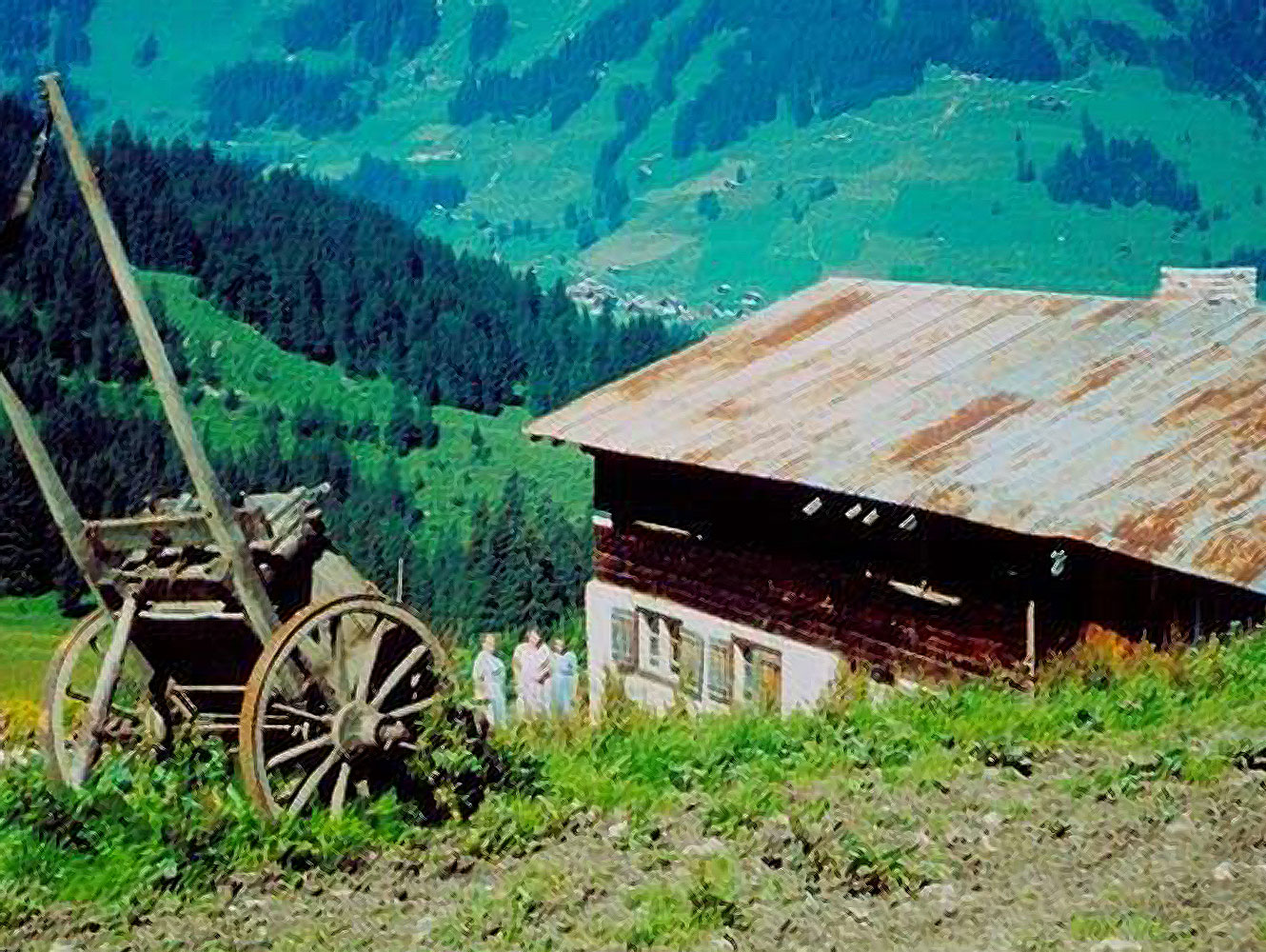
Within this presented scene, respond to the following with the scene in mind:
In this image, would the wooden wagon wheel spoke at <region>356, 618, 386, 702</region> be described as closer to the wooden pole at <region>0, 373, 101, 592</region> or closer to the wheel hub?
the wheel hub

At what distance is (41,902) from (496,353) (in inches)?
5256

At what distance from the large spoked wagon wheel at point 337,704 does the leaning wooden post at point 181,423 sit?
314mm

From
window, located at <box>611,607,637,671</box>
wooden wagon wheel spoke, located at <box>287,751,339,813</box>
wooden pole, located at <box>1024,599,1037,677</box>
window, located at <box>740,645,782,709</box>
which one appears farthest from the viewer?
window, located at <box>611,607,637,671</box>

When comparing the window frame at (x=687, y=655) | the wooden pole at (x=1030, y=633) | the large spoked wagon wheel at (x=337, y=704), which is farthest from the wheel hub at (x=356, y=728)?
the window frame at (x=687, y=655)

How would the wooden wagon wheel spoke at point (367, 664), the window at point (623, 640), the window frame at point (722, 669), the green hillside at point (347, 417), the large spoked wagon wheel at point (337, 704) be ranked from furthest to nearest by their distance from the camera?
the green hillside at point (347, 417) → the window at point (623, 640) → the window frame at point (722, 669) → the wooden wagon wheel spoke at point (367, 664) → the large spoked wagon wheel at point (337, 704)

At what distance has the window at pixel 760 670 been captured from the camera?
2394 cm

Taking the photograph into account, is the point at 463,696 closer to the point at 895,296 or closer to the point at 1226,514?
the point at 1226,514

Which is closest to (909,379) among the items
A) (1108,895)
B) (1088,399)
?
(1088,399)

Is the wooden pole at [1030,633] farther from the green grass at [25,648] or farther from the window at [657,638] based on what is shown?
the green grass at [25,648]

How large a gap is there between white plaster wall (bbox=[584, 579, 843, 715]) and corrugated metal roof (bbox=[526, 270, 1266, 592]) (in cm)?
263

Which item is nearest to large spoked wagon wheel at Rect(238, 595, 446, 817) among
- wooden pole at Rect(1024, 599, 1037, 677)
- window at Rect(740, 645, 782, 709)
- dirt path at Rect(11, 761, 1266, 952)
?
dirt path at Rect(11, 761, 1266, 952)

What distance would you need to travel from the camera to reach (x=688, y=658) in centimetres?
2573

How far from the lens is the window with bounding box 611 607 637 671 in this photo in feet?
88.3

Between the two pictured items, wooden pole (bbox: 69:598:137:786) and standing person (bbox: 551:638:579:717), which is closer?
wooden pole (bbox: 69:598:137:786)
